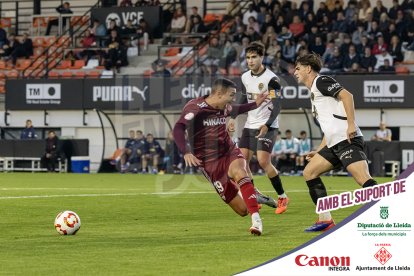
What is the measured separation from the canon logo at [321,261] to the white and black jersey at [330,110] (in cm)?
534

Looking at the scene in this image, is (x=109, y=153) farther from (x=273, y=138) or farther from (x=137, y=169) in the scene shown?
(x=273, y=138)

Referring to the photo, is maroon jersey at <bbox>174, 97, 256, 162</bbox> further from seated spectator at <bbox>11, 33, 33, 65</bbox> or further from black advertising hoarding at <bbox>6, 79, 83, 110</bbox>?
seated spectator at <bbox>11, 33, 33, 65</bbox>

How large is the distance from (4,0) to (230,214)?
32.3 m

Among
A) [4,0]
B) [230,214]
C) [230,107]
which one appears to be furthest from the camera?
[4,0]

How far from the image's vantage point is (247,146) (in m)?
17.3

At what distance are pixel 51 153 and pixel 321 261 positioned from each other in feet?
98.3

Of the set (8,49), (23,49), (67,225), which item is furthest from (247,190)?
(8,49)

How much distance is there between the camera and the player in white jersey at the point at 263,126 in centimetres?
1650

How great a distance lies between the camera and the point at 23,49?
41375mm

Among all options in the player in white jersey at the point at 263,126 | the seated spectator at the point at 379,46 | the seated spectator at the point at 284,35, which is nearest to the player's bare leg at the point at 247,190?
the player in white jersey at the point at 263,126

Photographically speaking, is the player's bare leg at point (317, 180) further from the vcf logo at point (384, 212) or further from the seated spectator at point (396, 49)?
the seated spectator at point (396, 49)

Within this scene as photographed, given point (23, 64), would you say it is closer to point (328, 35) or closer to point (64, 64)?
point (64, 64)

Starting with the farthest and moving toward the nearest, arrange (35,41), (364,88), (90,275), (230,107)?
1. (35,41)
2. (364,88)
3. (230,107)
4. (90,275)

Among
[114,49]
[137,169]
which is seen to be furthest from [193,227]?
[114,49]
